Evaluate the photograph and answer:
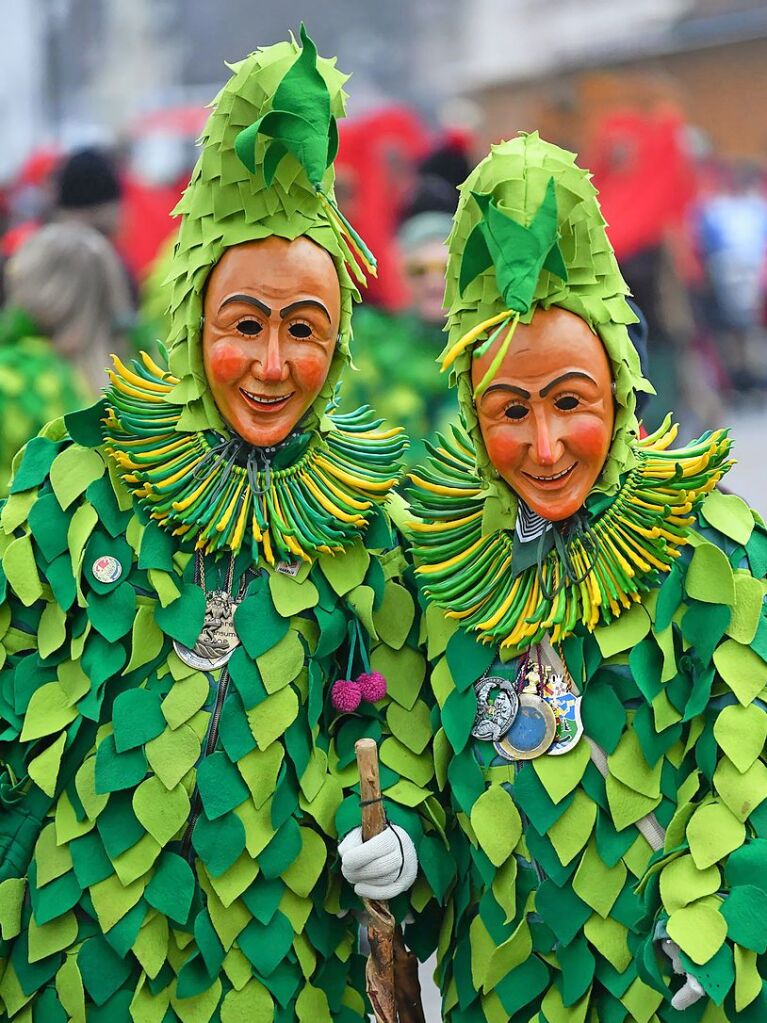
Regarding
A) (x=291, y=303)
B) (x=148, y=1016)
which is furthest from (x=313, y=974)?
(x=291, y=303)

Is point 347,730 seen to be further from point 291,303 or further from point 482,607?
point 291,303

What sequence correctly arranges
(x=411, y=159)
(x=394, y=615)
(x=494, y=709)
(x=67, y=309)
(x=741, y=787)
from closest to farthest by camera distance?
(x=741, y=787) < (x=494, y=709) < (x=394, y=615) < (x=67, y=309) < (x=411, y=159)

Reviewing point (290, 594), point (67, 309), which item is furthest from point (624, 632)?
point (67, 309)

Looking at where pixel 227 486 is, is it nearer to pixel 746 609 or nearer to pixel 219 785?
pixel 219 785

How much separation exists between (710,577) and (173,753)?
109cm

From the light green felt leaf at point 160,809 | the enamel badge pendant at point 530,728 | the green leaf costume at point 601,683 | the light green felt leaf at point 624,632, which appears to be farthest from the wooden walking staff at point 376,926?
the light green felt leaf at point 624,632

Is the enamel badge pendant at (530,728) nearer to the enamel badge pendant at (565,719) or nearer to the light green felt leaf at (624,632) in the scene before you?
the enamel badge pendant at (565,719)

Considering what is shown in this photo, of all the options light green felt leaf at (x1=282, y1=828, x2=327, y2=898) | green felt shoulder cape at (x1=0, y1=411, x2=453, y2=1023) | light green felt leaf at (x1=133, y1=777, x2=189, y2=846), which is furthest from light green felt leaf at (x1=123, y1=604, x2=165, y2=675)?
light green felt leaf at (x1=282, y1=828, x2=327, y2=898)

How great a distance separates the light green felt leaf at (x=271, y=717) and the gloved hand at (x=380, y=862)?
0.81 ft

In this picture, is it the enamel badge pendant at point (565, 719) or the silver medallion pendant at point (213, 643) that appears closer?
the enamel badge pendant at point (565, 719)

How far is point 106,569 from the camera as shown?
359 centimetres

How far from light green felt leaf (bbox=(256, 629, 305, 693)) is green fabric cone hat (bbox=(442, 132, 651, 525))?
22.8 inches

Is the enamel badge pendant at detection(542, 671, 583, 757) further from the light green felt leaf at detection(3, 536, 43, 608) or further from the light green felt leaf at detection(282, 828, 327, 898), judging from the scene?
the light green felt leaf at detection(3, 536, 43, 608)

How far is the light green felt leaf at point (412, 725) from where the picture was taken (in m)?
3.61
